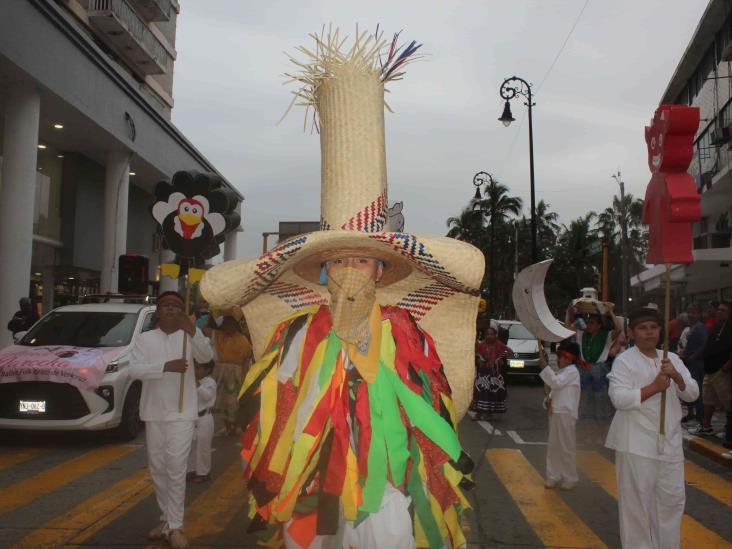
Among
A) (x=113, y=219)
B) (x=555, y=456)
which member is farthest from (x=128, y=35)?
(x=555, y=456)

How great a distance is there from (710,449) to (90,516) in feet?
23.2

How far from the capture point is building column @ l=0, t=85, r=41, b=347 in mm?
15336

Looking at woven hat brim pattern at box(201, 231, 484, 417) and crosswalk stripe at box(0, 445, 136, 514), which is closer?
woven hat brim pattern at box(201, 231, 484, 417)

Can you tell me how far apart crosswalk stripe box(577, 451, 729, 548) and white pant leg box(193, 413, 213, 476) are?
394 cm

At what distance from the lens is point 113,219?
21.4 m

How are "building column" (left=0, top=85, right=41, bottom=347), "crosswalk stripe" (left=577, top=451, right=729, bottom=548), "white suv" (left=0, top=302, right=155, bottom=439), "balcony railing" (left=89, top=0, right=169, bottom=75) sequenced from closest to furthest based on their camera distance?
"crosswalk stripe" (left=577, top=451, right=729, bottom=548)
"white suv" (left=0, top=302, right=155, bottom=439)
"building column" (left=0, top=85, right=41, bottom=347)
"balcony railing" (left=89, top=0, right=169, bottom=75)

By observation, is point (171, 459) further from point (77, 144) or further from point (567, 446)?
point (77, 144)

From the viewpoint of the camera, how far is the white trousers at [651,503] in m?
4.08

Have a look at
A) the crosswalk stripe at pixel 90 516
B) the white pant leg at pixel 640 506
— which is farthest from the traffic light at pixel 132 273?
the white pant leg at pixel 640 506

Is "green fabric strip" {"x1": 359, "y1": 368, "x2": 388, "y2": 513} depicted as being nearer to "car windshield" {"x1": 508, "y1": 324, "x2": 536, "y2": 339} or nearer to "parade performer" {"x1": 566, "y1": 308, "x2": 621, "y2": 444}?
"parade performer" {"x1": 566, "y1": 308, "x2": 621, "y2": 444}

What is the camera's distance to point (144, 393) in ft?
16.3

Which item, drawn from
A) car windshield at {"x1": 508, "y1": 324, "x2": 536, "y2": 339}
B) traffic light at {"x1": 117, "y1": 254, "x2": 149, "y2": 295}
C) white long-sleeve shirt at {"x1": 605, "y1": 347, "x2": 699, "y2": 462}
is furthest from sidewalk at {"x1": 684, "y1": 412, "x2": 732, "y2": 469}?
traffic light at {"x1": 117, "y1": 254, "x2": 149, "y2": 295}

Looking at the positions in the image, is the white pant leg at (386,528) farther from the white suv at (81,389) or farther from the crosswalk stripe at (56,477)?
the white suv at (81,389)

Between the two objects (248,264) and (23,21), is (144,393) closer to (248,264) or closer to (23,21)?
(248,264)
